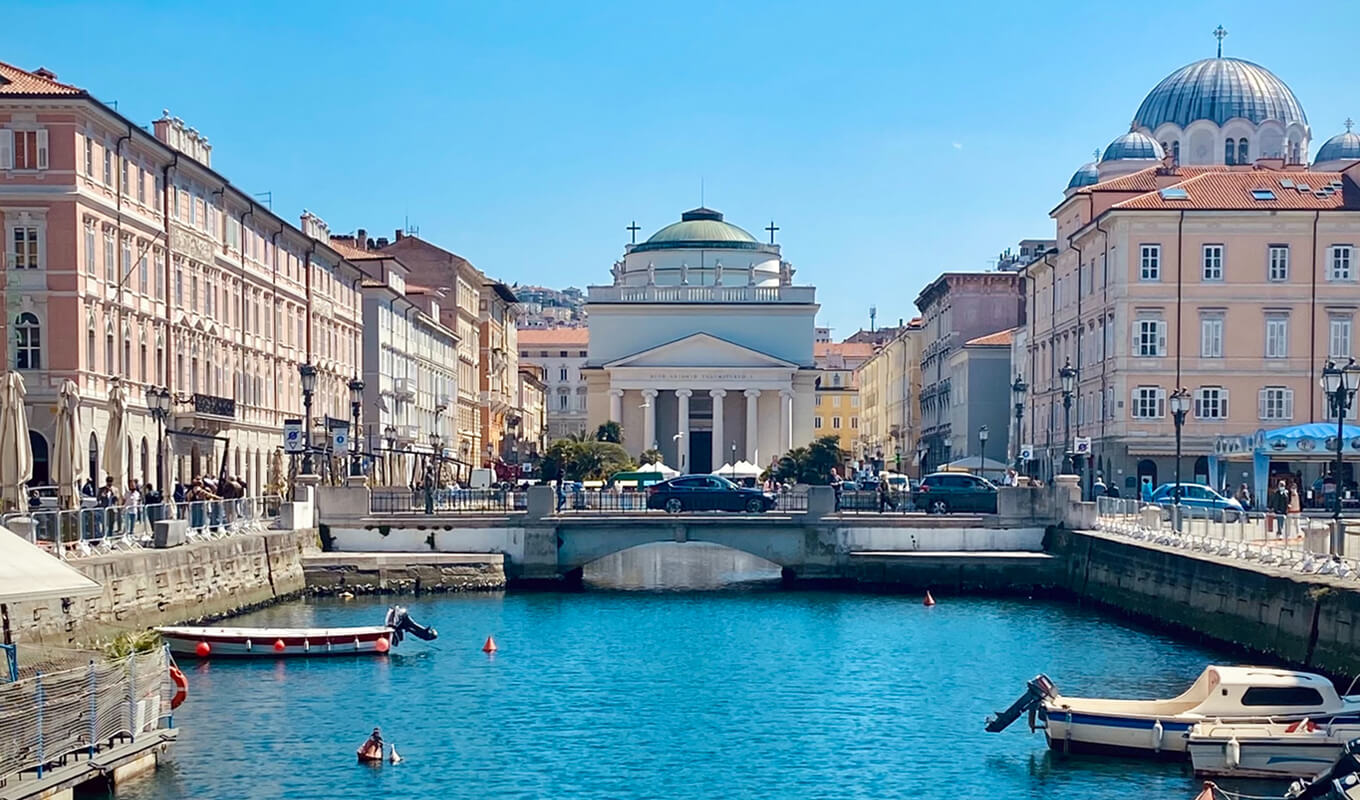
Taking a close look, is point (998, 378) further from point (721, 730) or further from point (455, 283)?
point (721, 730)

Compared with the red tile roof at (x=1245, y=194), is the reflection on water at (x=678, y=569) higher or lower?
lower

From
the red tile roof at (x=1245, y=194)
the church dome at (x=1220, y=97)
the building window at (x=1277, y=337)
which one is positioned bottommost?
the building window at (x=1277, y=337)

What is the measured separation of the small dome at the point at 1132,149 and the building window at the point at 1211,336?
28.9 metres

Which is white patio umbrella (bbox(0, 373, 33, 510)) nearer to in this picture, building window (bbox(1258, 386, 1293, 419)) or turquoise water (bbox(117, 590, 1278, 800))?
turquoise water (bbox(117, 590, 1278, 800))

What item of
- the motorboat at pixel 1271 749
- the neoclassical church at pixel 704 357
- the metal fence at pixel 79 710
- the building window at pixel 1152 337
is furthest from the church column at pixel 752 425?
the metal fence at pixel 79 710

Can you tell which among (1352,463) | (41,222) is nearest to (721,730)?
(41,222)

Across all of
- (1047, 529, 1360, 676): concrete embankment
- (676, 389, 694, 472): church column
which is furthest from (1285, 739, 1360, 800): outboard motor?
A: (676, 389, 694, 472): church column

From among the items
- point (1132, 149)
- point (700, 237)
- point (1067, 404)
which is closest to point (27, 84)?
point (1067, 404)

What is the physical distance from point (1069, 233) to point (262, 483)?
4221 cm

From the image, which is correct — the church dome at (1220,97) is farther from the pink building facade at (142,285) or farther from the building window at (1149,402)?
the pink building facade at (142,285)

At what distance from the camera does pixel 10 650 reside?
22891mm

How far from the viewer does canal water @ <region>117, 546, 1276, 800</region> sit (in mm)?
27875

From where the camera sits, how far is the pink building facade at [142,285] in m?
53.3

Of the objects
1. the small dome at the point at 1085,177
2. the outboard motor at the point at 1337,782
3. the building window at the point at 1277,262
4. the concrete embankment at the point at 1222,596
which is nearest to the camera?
the outboard motor at the point at 1337,782
